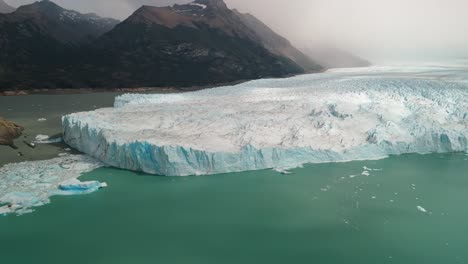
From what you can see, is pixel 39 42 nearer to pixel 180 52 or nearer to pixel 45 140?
pixel 180 52

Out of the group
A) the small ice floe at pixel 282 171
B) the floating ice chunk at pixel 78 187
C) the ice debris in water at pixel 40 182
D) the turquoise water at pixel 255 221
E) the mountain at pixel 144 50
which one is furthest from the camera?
the mountain at pixel 144 50

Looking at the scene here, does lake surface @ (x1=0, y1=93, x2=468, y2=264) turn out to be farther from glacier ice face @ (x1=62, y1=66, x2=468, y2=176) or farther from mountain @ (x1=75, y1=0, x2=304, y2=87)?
mountain @ (x1=75, y1=0, x2=304, y2=87)

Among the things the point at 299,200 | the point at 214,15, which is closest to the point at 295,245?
the point at 299,200

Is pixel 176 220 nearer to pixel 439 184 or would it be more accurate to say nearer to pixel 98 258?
pixel 98 258

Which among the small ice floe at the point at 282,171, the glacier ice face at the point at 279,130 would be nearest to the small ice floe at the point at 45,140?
the glacier ice face at the point at 279,130

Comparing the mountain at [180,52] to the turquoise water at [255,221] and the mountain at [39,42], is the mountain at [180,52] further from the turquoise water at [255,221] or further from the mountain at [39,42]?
the turquoise water at [255,221]

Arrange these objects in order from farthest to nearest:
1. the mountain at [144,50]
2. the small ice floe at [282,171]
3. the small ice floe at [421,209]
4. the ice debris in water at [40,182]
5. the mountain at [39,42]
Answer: the mountain at [144,50] < the mountain at [39,42] < the small ice floe at [282,171] < the ice debris in water at [40,182] < the small ice floe at [421,209]

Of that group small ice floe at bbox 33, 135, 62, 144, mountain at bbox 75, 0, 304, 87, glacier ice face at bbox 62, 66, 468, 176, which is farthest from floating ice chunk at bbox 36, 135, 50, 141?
Result: mountain at bbox 75, 0, 304, 87
